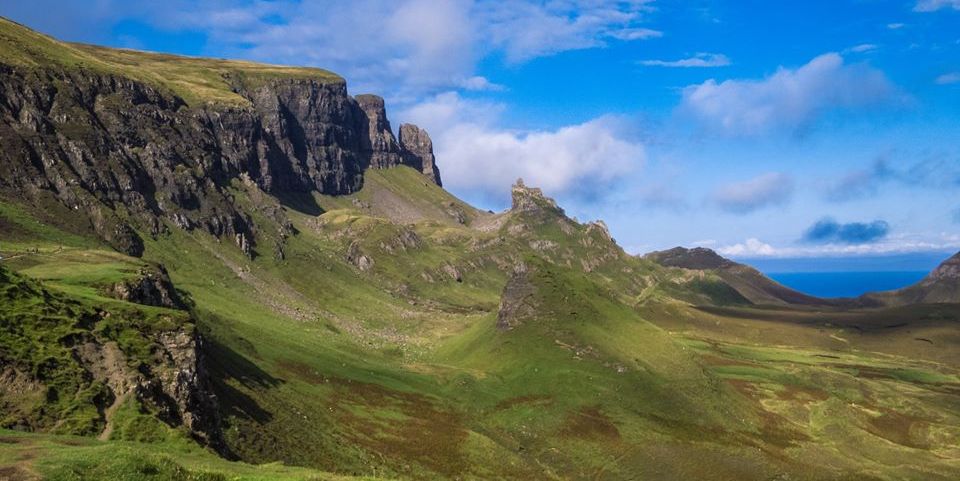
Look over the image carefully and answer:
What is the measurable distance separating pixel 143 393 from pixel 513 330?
5028 inches

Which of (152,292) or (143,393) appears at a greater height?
(152,292)

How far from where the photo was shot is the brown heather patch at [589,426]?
436 ft

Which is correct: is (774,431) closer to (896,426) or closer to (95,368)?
(896,426)

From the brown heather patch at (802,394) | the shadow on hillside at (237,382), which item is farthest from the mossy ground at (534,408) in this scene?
the brown heather patch at (802,394)

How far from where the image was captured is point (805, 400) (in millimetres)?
181750

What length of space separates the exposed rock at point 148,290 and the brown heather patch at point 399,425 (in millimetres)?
34193

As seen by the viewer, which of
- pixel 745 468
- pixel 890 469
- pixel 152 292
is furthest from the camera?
pixel 890 469

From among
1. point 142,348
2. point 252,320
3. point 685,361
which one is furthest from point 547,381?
point 142,348

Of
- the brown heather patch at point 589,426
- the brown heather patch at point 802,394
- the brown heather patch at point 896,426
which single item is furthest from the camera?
the brown heather patch at point 802,394

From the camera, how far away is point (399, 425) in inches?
4707

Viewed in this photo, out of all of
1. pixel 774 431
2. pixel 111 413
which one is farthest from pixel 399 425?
pixel 774 431

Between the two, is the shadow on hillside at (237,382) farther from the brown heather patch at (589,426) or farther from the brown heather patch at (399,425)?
the brown heather patch at (589,426)

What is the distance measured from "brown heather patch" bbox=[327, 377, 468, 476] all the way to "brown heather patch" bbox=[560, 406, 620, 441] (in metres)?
23.3

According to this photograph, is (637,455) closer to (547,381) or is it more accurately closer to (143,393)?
(547,381)
